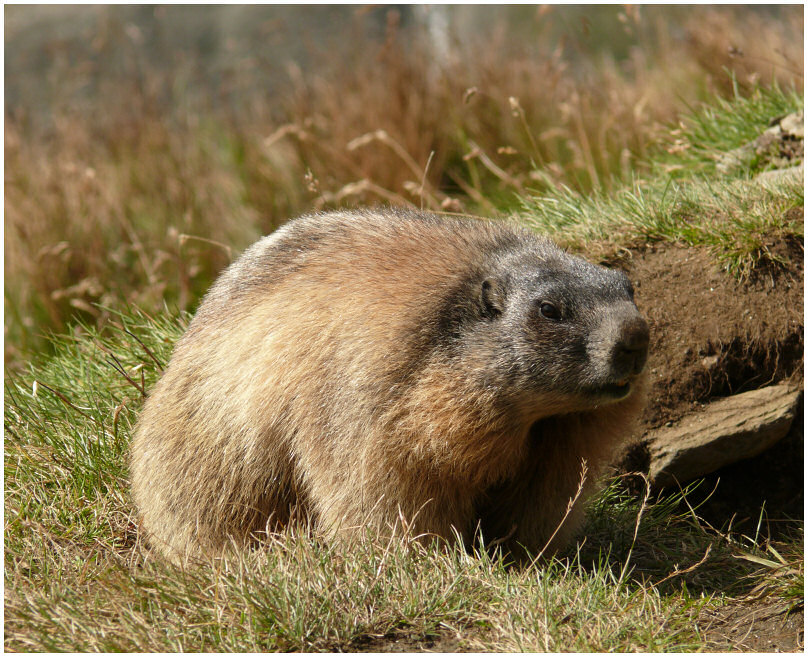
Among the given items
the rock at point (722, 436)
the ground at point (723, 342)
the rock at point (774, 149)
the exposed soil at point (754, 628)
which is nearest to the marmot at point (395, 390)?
the exposed soil at point (754, 628)

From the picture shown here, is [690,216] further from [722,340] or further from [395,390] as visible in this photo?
[395,390]

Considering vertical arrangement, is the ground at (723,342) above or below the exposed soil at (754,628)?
above

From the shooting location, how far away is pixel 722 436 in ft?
17.7

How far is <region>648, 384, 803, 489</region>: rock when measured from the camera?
5.38m

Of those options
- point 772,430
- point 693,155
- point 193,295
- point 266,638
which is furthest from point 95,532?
point 693,155

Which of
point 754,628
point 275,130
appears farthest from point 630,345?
point 275,130

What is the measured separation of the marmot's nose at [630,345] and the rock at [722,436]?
1794 millimetres

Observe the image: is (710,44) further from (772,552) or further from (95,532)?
(95,532)

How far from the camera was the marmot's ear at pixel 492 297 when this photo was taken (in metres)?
4.04

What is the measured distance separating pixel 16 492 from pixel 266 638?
2.08 metres

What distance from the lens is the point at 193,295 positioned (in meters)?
9.28

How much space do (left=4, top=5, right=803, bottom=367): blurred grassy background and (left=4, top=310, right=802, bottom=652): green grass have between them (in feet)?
9.73

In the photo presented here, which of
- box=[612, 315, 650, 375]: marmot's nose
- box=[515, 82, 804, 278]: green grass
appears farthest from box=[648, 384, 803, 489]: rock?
box=[612, 315, 650, 375]: marmot's nose

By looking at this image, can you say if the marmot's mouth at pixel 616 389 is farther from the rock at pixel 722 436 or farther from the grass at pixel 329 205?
the rock at pixel 722 436
